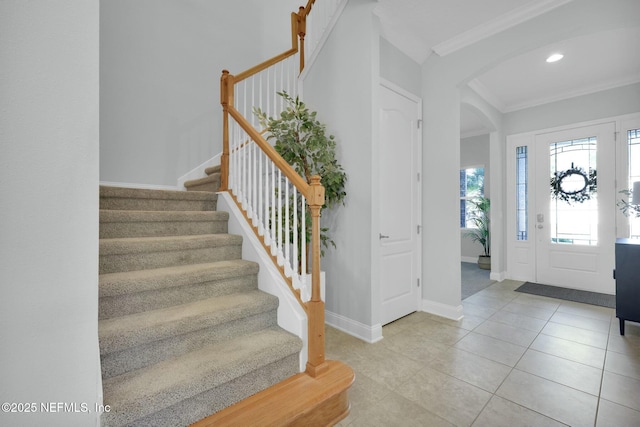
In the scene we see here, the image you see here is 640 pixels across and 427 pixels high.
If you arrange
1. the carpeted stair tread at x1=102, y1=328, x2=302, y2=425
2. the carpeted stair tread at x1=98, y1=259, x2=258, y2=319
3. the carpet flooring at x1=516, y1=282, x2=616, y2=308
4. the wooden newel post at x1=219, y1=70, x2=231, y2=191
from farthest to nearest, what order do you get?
1. the carpet flooring at x1=516, y1=282, x2=616, y2=308
2. the wooden newel post at x1=219, y1=70, x2=231, y2=191
3. the carpeted stair tread at x1=98, y1=259, x2=258, y2=319
4. the carpeted stair tread at x1=102, y1=328, x2=302, y2=425

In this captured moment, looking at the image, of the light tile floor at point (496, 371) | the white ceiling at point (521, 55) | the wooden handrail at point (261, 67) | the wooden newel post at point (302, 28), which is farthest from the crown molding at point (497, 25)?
the light tile floor at point (496, 371)

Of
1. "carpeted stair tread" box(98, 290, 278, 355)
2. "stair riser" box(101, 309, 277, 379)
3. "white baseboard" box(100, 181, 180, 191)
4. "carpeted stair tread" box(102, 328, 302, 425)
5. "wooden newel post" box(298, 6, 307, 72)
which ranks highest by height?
"wooden newel post" box(298, 6, 307, 72)

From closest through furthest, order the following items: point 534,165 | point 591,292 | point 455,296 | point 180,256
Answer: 1. point 180,256
2. point 455,296
3. point 591,292
4. point 534,165

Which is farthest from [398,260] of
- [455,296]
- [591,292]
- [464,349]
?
[591,292]

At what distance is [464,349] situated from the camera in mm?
2354

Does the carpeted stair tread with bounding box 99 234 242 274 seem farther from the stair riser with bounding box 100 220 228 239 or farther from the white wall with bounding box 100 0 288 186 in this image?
A: the white wall with bounding box 100 0 288 186

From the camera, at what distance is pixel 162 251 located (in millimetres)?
1968

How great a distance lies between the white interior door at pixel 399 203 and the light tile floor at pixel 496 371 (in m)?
0.31

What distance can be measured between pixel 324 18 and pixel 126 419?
3.85 meters

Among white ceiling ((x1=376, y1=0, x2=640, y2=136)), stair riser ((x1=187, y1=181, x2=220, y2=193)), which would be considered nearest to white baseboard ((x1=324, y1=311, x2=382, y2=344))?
stair riser ((x1=187, y1=181, x2=220, y2=193))

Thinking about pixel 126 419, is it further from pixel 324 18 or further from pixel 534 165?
pixel 534 165

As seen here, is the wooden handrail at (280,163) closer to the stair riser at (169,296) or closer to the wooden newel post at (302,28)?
the stair riser at (169,296)

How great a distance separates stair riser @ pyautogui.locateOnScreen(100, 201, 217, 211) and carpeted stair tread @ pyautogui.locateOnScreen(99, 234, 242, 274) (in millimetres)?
458

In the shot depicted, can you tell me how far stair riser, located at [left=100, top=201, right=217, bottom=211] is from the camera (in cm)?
225
